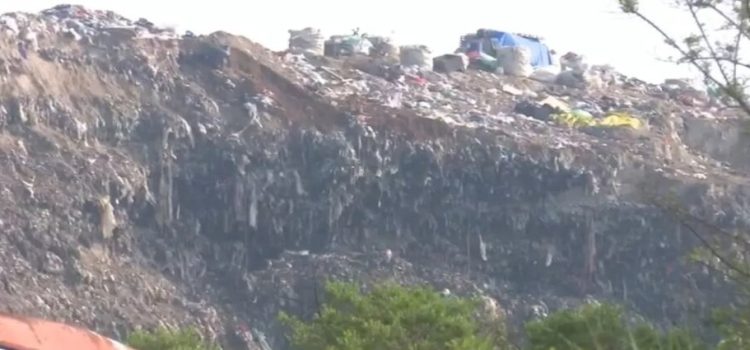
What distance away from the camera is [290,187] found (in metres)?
21.8

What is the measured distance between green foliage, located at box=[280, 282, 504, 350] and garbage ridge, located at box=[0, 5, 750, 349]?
23.6 feet

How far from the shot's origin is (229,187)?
852 inches

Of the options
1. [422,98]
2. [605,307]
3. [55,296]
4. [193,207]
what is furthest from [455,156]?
[605,307]

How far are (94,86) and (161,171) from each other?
4.74 feet

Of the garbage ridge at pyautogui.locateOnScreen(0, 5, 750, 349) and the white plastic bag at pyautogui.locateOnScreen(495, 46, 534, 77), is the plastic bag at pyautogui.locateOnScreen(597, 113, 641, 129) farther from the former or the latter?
the white plastic bag at pyautogui.locateOnScreen(495, 46, 534, 77)

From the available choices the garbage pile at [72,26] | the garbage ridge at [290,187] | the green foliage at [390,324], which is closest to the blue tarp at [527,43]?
the garbage ridge at [290,187]

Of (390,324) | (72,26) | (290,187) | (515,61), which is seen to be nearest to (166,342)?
(390,324)

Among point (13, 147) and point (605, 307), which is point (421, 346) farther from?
point (13, 147)

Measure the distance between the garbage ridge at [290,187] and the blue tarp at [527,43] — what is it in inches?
220

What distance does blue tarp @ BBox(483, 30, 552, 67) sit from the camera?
29.5m

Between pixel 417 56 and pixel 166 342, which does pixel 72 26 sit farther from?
pixel 166 342

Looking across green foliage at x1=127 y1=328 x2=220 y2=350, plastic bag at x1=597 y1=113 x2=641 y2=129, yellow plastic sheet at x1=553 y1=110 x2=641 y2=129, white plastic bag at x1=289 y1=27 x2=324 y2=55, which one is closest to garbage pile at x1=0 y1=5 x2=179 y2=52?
white plastic bag at x1=289 y1=27 x2=324 y2=55

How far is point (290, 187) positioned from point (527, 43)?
9.41 meters

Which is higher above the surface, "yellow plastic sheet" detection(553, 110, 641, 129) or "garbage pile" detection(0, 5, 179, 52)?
"garbage pile" detection(0, 5, 179, 52)
